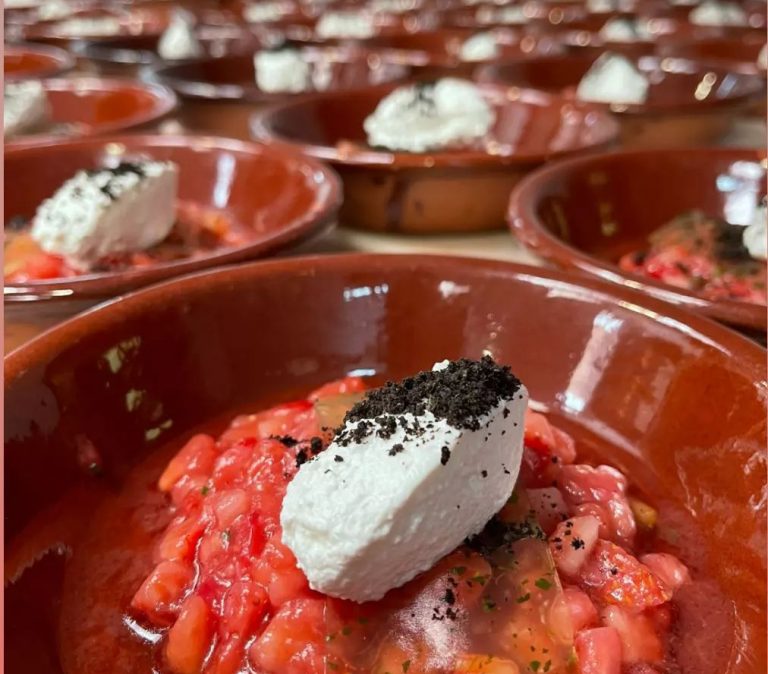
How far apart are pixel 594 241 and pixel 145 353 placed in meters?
1.22

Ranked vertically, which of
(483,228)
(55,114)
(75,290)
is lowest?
(55,114)

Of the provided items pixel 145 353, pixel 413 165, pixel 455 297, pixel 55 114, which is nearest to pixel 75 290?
pixel 145 353

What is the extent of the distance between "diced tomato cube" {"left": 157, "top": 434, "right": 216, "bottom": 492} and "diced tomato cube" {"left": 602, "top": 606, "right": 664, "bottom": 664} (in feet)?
1.90

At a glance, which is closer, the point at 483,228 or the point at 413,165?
the point at 413,165

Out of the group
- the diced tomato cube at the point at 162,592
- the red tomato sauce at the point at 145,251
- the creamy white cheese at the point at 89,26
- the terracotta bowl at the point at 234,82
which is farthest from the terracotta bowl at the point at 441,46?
the diced tomato cube at the point at 162,592

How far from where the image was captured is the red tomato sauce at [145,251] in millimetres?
1793

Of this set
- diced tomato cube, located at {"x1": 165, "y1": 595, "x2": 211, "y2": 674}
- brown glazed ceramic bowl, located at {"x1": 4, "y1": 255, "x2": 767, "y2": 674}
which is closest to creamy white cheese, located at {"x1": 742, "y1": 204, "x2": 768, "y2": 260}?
brown glazed ceramic bowl, located at {"x1": 4, "y1": 255, "x2": 767, "y2": 674}

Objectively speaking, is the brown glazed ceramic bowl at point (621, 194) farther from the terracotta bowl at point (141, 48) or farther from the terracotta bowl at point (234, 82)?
the terracotta bowl at point (141, 48)

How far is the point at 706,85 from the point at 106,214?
8.97ft

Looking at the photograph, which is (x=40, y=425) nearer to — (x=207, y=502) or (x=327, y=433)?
(x=207, y=502)

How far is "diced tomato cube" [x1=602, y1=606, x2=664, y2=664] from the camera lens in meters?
0.93

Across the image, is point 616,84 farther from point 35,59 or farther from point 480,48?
point 35,59

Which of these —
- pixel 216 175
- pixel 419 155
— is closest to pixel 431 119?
pixel 419 155

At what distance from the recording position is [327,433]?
115 cm
